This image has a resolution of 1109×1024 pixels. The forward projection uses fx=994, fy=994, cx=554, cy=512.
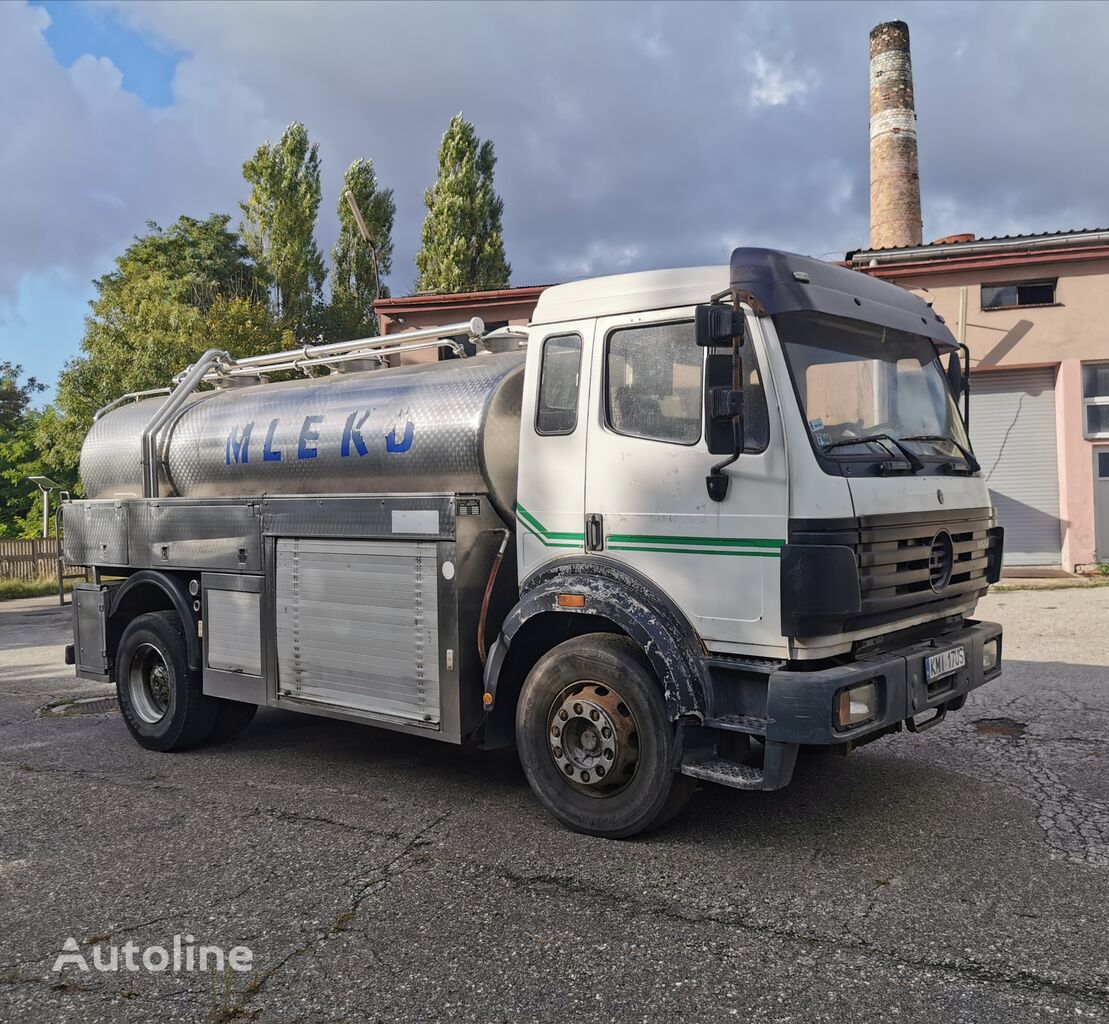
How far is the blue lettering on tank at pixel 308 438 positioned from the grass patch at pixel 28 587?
58.4 feet

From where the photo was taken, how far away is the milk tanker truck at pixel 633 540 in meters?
4.23

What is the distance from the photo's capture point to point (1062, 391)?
56.8ft

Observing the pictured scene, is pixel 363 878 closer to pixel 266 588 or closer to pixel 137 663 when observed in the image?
pixel 266 588

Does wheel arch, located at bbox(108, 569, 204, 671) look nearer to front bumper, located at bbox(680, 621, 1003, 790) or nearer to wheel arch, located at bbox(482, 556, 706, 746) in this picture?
wheel arch, located at bbox(482, 556, 706, 746)

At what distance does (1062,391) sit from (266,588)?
1566 cm

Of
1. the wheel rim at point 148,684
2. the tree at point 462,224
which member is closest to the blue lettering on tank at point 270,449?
the wheel rim at point 148,684

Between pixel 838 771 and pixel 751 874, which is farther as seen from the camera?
pixel 838 771

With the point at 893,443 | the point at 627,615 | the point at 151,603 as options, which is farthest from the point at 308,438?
the point at 893,443

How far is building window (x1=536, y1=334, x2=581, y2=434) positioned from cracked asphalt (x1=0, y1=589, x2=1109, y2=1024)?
200 cm

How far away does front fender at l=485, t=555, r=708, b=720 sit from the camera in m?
4.34

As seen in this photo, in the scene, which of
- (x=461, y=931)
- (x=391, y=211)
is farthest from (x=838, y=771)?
(x=391, y=211)

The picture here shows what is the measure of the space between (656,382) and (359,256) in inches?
1518

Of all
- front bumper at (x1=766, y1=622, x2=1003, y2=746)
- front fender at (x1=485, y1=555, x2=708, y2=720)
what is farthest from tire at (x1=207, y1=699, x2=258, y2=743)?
front bumper at (x1=766, y1=622, x2=1003, y2=746)

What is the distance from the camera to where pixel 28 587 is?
70.9 ft
